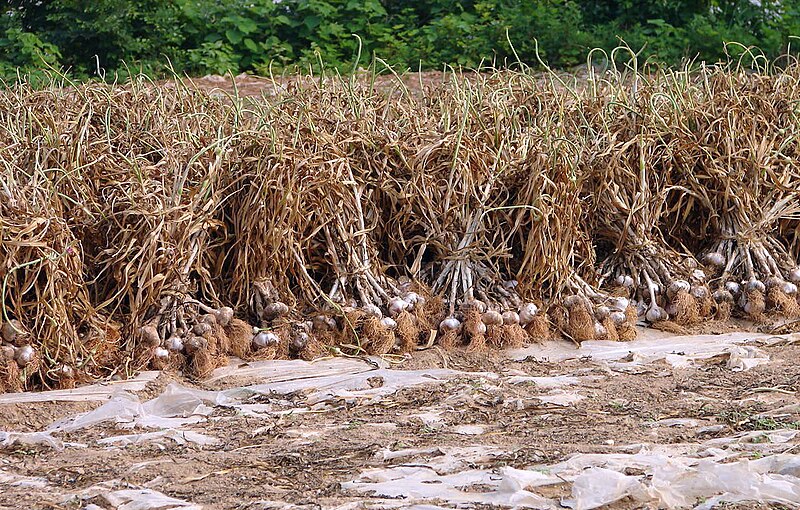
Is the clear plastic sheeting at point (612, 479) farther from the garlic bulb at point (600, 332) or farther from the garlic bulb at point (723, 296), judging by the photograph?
the garlic bulb at point (723, 296)

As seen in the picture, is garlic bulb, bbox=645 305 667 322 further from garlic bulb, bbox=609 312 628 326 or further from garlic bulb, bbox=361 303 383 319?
garlic bulb, bbox=361 303 383 319

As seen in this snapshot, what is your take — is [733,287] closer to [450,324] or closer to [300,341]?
[450,324]

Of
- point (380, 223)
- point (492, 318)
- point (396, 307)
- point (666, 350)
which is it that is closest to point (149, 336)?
point (396, 307)

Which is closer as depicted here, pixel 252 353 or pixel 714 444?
pixel 714 444

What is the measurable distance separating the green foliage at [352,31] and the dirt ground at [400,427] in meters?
3.86

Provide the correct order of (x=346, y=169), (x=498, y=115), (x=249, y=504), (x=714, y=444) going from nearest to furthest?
(x=249, y=504) → (x=714, y=444) → (x=346, y=169) → (x=498, y=115)

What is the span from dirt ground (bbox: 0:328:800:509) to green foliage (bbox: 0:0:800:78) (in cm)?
386

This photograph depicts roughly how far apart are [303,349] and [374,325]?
0.21 metres

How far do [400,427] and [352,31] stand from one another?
5.28m

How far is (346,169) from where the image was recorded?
345 cm

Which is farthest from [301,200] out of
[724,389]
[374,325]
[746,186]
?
[746,186]

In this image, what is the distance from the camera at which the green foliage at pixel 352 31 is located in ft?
22.7

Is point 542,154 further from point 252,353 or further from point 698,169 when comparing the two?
point 252,353

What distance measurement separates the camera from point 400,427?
2658 millimetres
